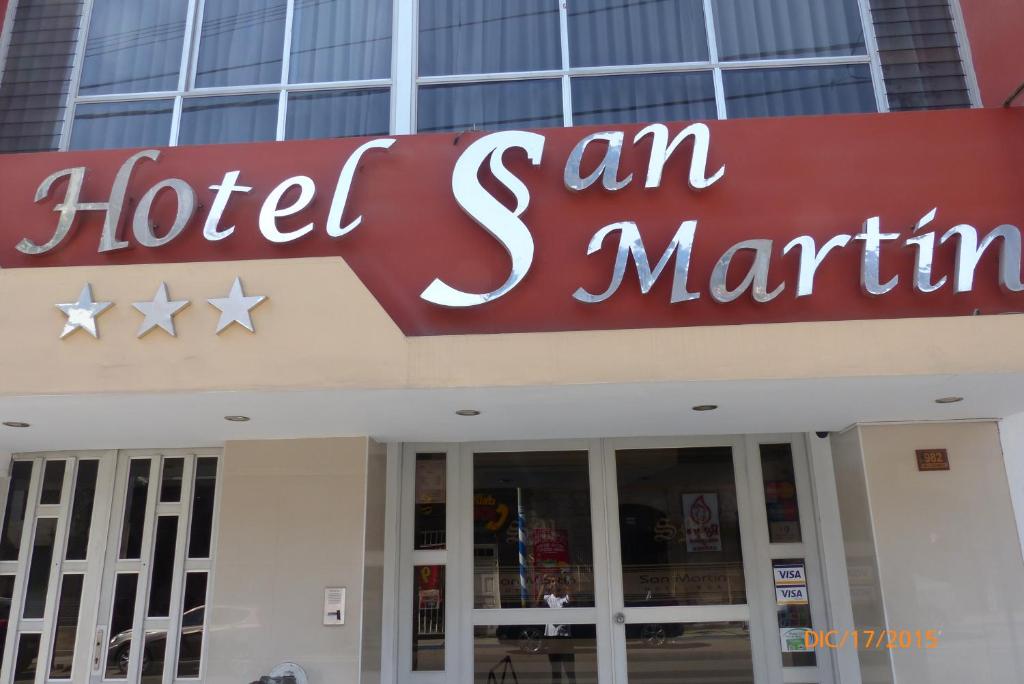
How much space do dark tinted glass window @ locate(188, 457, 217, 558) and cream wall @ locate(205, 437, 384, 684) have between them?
585 millimetres

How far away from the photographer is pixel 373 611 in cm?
640

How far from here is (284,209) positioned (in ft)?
17.7

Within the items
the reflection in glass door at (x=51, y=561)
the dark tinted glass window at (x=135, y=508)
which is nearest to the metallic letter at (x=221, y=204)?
the dark tinted glass window at (x=135, y=508)

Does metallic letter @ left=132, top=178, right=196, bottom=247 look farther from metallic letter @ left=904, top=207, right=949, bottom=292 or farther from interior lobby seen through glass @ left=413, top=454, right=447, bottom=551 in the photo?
metallic letter @ left=904, top=207, right=949, bottom=292

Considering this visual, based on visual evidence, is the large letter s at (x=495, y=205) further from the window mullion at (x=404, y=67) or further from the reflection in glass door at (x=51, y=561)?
the reflection in glass door at (x=51, y=561)

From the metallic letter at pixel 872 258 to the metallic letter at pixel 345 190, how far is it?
10.5 ft

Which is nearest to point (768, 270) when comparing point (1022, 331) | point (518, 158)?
point (1022, 331)

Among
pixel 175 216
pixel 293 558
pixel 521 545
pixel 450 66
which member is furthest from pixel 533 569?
pixel 450 66

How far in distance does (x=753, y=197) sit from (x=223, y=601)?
4.93m

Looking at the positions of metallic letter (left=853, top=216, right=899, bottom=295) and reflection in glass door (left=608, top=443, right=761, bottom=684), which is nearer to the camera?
metallic letter (left=853, top=216, right=899, bottom=295)

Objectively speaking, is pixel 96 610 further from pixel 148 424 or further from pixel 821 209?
pixel 821 209

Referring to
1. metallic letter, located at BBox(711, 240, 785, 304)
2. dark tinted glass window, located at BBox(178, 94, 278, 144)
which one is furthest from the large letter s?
dark tinted glass window, located at BBox(178, 94, 278, 144)

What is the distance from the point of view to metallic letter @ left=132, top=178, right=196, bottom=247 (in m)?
5.34

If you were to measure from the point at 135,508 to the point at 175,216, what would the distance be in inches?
122
